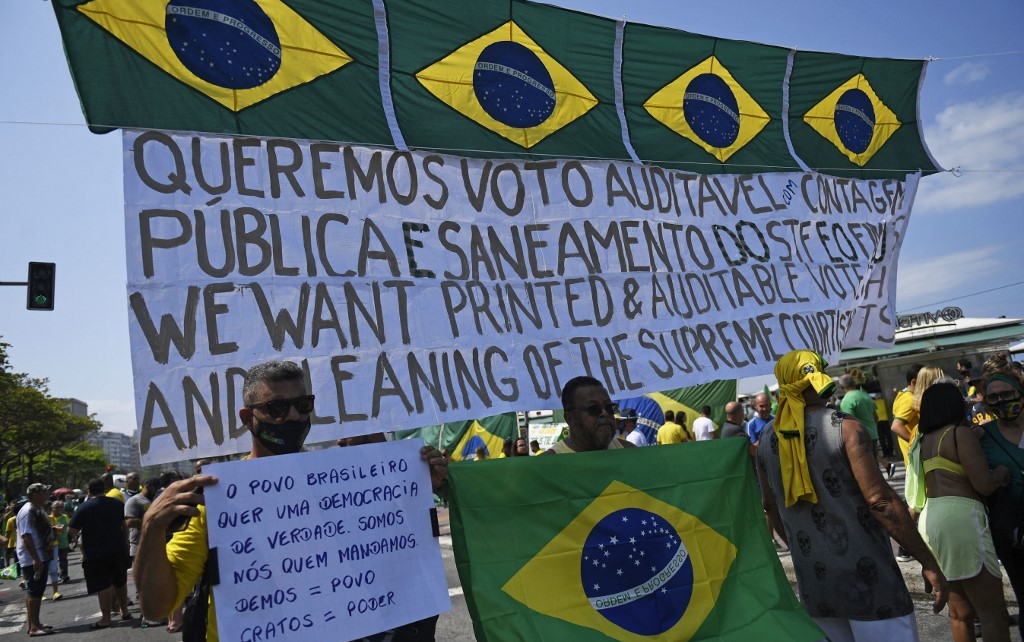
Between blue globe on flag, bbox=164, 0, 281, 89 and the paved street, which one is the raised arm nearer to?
blue globe on flag, bbox=164, 0, 281, 89

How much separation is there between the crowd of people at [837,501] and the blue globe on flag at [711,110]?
202 centimetres

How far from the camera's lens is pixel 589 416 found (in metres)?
3.52

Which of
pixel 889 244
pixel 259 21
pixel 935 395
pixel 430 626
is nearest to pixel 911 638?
pixel 935 395

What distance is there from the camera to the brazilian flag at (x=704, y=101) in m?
4.79

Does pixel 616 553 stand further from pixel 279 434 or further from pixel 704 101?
pixel 704 101

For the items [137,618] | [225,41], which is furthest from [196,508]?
[137,618]

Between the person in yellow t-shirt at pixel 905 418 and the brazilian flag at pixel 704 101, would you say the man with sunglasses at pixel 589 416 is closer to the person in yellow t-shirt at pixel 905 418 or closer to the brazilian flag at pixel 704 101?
the brazilian flag at pixel 704 101

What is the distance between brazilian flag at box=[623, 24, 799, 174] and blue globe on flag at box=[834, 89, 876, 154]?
0.61m

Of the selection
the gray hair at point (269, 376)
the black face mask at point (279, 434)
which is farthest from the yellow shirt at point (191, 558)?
the gray hair at point (269, 376)

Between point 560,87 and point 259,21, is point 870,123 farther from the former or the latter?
point 259,21

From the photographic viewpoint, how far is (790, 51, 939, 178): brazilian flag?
5.42 meters

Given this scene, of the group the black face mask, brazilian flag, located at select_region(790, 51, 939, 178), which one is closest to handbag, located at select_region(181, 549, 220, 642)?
the black face mask

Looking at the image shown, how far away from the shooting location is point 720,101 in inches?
200

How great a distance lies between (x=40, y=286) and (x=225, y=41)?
13.0 meters
